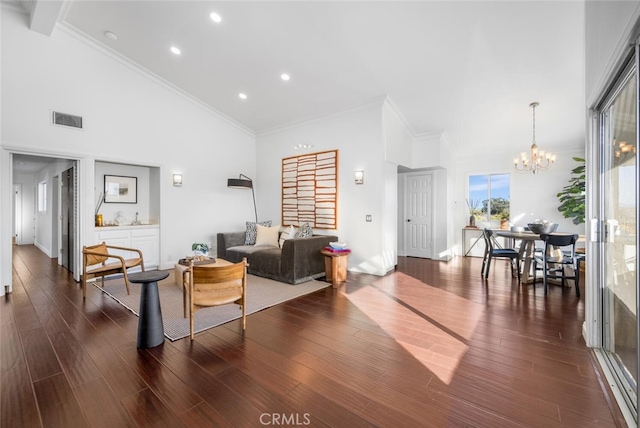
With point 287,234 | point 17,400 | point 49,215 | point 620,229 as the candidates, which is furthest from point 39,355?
point 49,215

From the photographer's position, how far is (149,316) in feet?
7.88

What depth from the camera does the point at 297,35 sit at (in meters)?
3.60

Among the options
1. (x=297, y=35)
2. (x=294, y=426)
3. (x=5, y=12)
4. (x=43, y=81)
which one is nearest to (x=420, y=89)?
(x=297, y=35)

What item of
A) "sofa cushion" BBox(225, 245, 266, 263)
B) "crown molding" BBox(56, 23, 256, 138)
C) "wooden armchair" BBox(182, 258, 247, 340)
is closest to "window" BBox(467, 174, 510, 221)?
"sofa cushion" BBox(225, 245, 266, 263)

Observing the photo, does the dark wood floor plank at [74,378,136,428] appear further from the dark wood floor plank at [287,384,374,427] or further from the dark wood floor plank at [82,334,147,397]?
the dark wood floor plank at [287,384,374,427]

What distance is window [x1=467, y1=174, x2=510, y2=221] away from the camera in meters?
7.10

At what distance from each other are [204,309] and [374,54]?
392 cm

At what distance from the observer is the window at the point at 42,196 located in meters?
7.34

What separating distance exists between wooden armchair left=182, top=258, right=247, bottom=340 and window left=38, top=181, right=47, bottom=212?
7837 millimetres

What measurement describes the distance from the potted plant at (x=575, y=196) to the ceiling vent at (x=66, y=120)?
9.41 meters

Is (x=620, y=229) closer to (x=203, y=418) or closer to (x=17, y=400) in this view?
(x=203, y=418)

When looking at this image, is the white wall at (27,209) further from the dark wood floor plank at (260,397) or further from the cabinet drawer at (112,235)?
the dark wood floor plank at (260,397)

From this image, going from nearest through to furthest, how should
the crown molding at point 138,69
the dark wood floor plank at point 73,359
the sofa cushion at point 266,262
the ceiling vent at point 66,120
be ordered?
1. the dark wood floor plank at point 73,359
2. the ceiling vent at point 66,120
3. the crown molding at point 138,69
4. the sofa cushion at point 266,262

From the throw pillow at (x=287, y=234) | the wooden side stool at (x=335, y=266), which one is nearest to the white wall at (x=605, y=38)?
the wooden side stool at (x=335, y=266)
